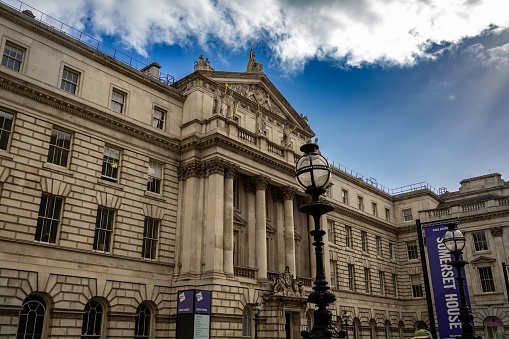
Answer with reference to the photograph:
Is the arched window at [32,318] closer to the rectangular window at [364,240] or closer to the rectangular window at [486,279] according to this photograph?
the rectangular window at [364,240]

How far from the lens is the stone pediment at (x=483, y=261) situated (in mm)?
49838

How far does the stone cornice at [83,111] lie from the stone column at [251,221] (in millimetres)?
6424

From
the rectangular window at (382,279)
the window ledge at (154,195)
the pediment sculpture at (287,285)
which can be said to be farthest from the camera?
the rectangular window at (382,279)

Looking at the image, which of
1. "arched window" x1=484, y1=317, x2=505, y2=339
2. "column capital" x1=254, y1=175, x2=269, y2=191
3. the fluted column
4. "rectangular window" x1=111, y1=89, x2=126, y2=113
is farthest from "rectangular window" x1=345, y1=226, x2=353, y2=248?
"rectangular window" x1=111, y1=89, x2=126, y2=113

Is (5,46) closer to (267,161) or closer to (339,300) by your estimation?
(267,161)

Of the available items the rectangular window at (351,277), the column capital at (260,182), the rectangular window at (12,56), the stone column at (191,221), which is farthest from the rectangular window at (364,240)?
the rectangular window at (12,56)

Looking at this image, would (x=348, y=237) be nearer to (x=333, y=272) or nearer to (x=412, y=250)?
(x=333, y=272)

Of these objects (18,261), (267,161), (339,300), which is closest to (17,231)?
(18,261)

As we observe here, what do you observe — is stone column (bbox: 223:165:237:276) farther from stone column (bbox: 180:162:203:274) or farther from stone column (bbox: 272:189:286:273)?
stone column (bbox: 272:189:286:273)

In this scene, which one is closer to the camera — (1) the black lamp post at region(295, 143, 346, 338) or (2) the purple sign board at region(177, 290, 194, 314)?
(1) the black lamp post at region(295, 143, 346, 338)

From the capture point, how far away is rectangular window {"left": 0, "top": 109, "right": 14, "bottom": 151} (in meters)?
24.2

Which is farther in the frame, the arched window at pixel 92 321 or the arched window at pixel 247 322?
the arched window at pixel 247 322

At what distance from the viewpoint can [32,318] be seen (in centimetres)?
2334

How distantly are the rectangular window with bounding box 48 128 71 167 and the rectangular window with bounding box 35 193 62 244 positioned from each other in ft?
7.18
